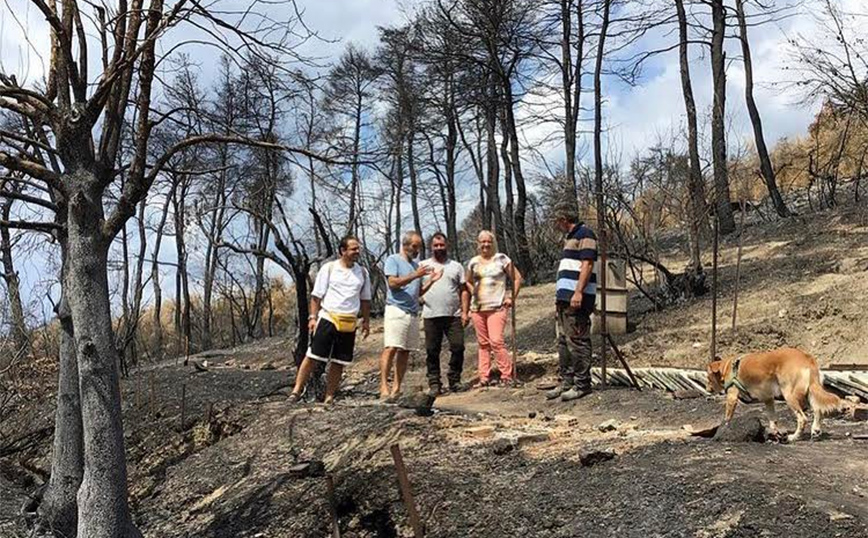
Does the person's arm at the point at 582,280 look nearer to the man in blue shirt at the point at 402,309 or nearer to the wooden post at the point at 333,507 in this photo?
the man in blue shirt at the point at 402,309

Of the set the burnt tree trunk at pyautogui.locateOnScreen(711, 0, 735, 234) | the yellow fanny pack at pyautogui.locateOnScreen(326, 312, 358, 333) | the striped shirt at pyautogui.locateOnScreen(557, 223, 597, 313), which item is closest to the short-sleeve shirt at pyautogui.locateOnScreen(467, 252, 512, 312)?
the striped shirt at pyautogui.locateOnScreen(557, 223, 597, 313)

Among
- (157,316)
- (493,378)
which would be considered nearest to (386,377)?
(493,378)

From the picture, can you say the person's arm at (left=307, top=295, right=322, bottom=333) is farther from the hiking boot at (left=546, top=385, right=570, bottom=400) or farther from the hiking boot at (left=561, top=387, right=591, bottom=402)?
the hiking boot at (left=561, top=387, right=591, bottom=402)

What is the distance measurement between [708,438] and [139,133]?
12.9 ft

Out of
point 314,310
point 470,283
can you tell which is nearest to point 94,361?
point 314,310

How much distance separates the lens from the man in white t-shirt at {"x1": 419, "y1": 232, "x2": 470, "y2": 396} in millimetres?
8258

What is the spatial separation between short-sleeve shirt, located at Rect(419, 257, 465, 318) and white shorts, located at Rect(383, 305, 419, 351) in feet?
1.78

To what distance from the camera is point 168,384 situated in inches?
541

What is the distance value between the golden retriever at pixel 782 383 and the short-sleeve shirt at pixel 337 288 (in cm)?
347

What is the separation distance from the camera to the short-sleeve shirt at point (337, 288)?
7.54 meters

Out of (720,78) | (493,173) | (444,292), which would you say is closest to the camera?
(444,292)

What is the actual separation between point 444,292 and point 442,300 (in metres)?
0.09

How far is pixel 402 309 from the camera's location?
7797 mm

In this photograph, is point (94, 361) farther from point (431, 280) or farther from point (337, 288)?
point (431, 280)
